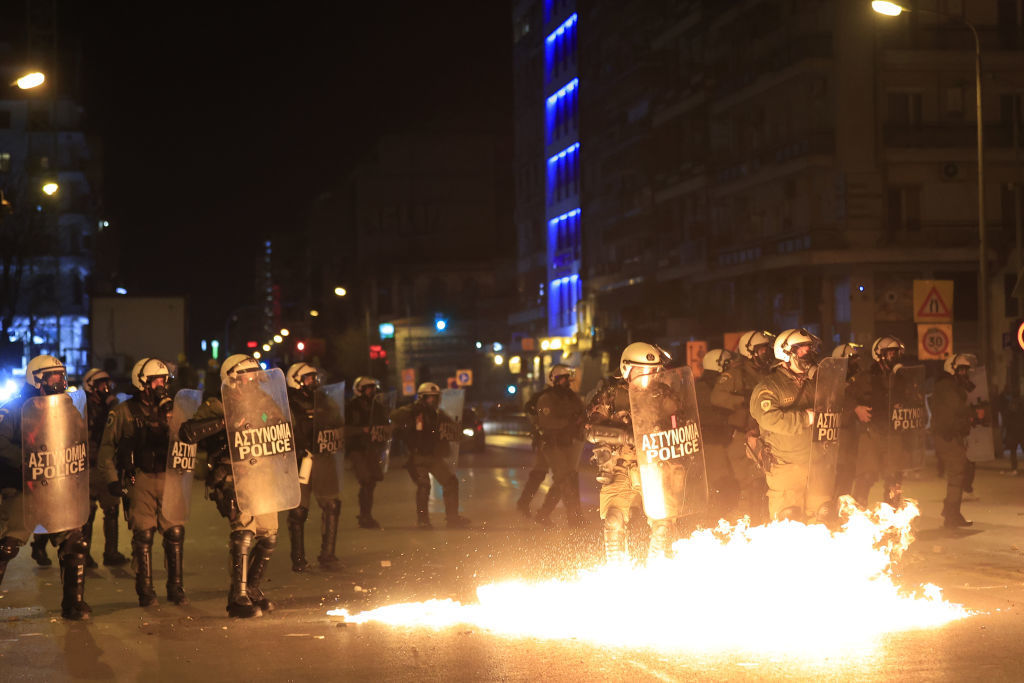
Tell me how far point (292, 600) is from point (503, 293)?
275 ft

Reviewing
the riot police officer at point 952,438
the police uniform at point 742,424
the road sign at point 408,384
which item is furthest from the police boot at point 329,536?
the road sign at point 408,384

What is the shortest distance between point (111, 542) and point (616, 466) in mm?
6478

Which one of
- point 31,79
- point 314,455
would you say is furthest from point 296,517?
point 31,79

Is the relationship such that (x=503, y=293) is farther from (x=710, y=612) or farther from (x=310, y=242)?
(x=710, y=612)

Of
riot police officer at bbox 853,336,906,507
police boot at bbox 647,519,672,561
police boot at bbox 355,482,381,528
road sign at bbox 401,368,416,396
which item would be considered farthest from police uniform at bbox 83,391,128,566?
road sign at bbox 401,368,416,396

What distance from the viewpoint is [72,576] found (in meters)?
10.3

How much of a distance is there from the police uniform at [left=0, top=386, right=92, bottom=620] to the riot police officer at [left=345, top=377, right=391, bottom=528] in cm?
632

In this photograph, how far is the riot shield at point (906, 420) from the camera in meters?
13.8

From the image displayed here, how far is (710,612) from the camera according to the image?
9469 mm

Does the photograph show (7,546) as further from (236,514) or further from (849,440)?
(849,440)

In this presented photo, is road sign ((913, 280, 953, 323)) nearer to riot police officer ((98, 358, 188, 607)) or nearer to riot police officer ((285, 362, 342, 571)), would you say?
riot police officer ((285, 362, 342, 571))

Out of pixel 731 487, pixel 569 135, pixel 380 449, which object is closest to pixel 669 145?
pixel 569 135

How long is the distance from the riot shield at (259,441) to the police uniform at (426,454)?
20.0ft

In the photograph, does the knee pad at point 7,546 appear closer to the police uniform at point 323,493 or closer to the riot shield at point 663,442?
the police uniform at point 323,493
